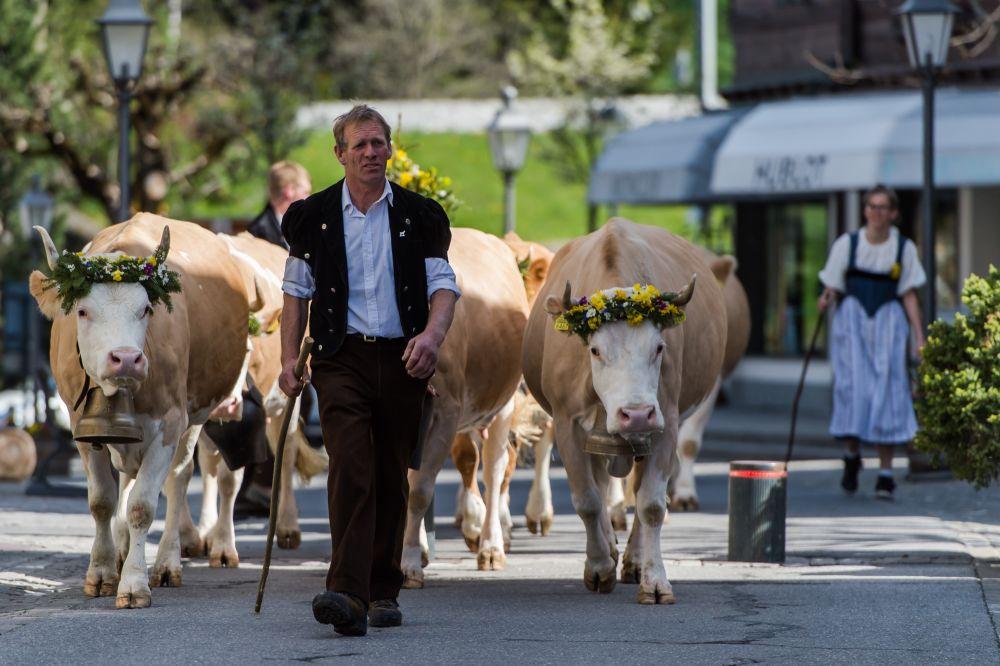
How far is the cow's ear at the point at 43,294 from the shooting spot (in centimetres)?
920

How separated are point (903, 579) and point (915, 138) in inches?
506

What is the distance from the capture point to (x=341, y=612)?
7.80 metres

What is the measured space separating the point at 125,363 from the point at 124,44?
7.86m

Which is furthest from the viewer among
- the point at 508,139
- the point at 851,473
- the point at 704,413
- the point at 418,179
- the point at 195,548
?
the point at 508,139

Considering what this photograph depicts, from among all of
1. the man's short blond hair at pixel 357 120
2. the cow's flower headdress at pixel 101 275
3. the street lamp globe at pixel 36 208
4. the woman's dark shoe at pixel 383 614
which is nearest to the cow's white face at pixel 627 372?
the woman's dark shoe at pixel 383 614

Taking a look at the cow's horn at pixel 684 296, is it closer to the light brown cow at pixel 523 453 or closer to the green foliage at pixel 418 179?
the light brown cow at pixel 523 453

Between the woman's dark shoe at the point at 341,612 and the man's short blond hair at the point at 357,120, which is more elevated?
the man's short blond hair at the point at 357,120

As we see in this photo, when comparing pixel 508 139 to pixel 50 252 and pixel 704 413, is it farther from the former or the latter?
pixel 50 252

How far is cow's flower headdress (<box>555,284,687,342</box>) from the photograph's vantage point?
8875 millimetres

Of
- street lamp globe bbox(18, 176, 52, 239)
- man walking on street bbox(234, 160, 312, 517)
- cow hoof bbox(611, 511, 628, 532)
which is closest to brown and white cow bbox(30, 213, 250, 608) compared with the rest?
man walking on street bbox(234, 160, 312, 517)

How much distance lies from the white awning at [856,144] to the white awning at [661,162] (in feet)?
2.67

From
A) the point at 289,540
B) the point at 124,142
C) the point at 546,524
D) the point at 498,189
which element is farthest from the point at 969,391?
the point at 498,189

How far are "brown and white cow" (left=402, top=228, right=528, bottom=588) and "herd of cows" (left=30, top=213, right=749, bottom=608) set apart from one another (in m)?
0.01

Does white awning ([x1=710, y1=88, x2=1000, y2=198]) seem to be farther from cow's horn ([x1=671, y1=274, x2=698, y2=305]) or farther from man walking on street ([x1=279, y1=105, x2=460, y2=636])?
man walking on street ([x1=279, y1=105, x2=460, y2=636])
